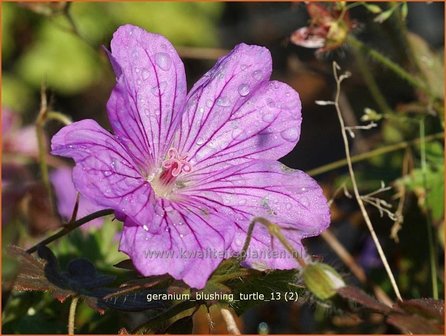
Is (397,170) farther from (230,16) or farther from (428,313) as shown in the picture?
(230,16)

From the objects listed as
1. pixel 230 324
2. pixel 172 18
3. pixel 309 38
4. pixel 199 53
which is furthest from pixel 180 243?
pixel 172 18

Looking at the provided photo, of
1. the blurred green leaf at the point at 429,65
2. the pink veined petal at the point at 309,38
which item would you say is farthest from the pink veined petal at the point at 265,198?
the blurred green leaf at the point at 429,65

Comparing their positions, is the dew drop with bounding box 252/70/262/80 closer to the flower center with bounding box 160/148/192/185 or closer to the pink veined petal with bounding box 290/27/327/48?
the flower center with bounding box 160/148/192/185

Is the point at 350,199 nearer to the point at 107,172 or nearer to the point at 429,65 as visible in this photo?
the point at 429,65

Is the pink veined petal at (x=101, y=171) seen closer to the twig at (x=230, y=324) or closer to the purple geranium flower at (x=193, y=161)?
the purple geranium flower at (x=193, y=161)

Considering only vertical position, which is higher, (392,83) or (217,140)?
(217,140)

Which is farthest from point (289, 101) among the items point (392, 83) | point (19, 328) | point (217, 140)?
point (392, 83)

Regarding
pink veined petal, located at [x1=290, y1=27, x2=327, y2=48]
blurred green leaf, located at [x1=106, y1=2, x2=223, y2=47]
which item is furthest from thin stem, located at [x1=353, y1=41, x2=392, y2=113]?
blurred green leaf, located at [x1=106, y1=2, x2=223, y2=47]
